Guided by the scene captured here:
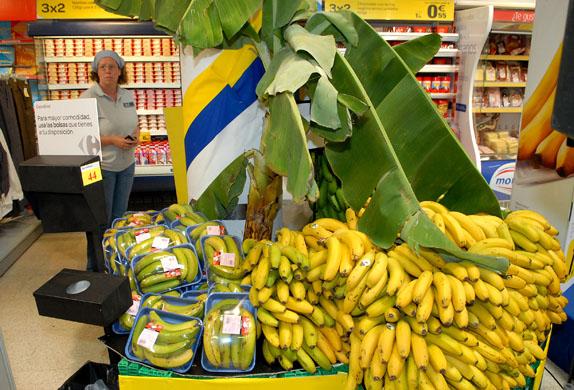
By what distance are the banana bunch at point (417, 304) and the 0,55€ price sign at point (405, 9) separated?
4174 millimetres

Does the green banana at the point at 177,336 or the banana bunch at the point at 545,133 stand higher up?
the banana bunch at the point at 545,133

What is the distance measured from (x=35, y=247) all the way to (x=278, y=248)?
14.8 ft

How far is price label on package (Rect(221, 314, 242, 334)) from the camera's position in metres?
1.85

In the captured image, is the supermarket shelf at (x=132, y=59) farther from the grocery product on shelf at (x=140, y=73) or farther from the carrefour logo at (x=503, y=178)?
the carrefour logo at (x=503, y=178)

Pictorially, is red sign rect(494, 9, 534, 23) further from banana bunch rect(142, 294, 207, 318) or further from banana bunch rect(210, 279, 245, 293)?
banana bunch rect(142, 294, 207, 318)

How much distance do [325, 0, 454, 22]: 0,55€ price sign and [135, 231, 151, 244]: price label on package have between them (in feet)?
13.6

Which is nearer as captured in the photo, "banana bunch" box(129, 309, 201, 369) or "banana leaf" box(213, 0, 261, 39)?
"banana bunch" box(129, 309, 201, 369)

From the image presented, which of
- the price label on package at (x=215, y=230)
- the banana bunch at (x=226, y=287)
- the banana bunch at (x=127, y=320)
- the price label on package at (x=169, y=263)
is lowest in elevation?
the banana bunch at (x=127, y=320)

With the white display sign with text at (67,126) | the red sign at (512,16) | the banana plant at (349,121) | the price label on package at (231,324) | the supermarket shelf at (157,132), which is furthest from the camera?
the supermarket shelf at (157,132)

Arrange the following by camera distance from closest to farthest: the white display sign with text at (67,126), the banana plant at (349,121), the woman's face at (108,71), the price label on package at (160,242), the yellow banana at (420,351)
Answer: the yellow banana at (420,351) < the banana plant at (349,121) < the price label on package at (160,242) < the white display sign with text at (67,126) < the woman's face at (108,71)

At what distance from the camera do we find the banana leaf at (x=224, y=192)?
2.54 m

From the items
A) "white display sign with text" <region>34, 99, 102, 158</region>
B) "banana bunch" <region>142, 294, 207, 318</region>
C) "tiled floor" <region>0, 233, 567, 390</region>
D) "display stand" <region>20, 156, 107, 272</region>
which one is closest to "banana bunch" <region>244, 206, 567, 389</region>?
"banana bunch" <region>142, 294, 207, 318</region>

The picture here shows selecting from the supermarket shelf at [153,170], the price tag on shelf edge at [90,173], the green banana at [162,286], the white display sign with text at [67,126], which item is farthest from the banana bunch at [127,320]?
the supermarket shelf at [153,170]

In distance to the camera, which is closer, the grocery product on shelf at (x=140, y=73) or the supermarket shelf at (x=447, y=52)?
the supermarket shelf at (x=447, y=52)
